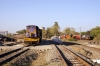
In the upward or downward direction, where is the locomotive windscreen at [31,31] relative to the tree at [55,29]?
downward

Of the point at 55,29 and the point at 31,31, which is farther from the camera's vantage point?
the point at 55,29

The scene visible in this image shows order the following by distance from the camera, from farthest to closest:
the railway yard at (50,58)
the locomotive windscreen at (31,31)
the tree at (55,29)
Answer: the tree at (55,29) → the locomotive windscreen at (31,31) → the railway yard at (50,58)

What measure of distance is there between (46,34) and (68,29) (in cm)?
4720

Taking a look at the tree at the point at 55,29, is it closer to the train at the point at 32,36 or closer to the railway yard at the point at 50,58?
the train at the point at 32,36

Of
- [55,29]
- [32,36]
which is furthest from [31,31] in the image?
[55,29]

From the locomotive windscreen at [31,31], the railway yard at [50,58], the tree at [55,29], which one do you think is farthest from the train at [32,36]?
the tree at [55,29]

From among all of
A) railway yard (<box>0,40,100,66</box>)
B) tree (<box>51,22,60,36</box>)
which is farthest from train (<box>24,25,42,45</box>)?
tree (<box>51,22,60,36</box>)

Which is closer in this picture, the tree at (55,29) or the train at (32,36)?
the train at (32,36)

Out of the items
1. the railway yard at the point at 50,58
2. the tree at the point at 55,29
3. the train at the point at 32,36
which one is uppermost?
the tree at the point at 55,29

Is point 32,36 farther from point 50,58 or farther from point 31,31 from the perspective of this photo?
point 50,58

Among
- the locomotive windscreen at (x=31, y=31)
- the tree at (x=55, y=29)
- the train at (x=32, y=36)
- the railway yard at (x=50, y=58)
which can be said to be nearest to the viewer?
the railway yard at (x=50, y=58)

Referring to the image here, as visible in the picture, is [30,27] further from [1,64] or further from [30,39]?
[1,64]

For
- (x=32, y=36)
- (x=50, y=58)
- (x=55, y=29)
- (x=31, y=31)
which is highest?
(x=55, y=29)

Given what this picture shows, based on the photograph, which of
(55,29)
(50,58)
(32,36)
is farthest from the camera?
(55,29)
